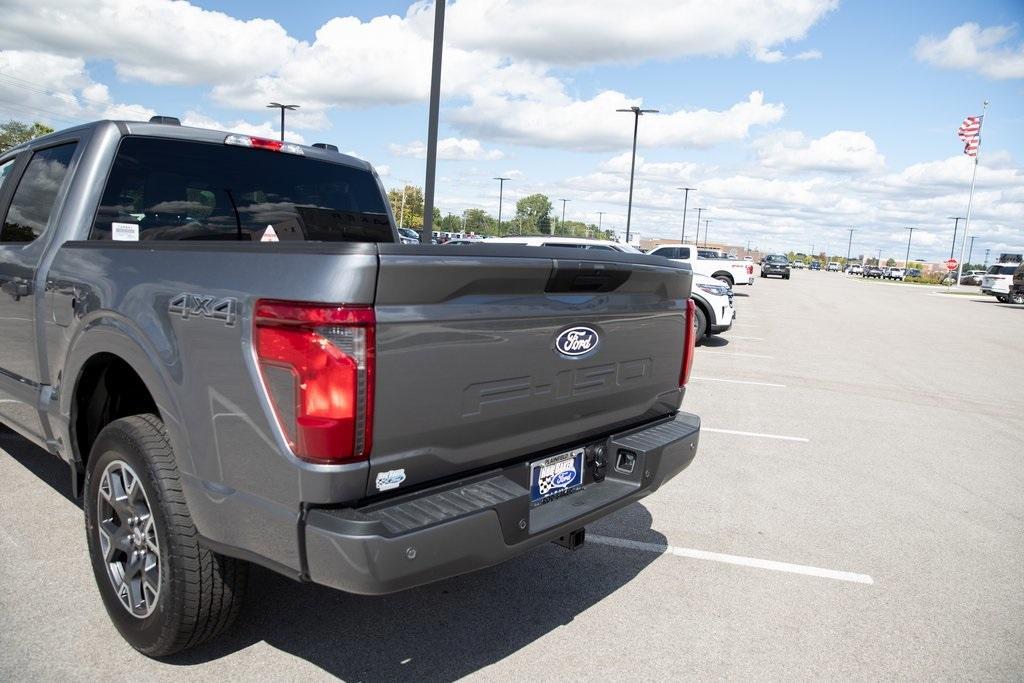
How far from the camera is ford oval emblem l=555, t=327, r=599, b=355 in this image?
2699mm

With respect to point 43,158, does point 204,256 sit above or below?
below

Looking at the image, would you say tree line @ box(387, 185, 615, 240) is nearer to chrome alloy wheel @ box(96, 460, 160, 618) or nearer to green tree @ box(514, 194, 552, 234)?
green tree @ box(514, 194, 552, 234)

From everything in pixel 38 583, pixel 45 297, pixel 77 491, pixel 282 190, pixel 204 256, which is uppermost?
pixel 282 190

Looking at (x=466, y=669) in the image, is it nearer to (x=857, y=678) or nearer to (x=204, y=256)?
(x=857, y=678)

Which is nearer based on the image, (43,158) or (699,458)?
(43,158)

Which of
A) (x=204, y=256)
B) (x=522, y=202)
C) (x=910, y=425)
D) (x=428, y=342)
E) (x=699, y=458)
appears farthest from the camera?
(x=522, y=202)

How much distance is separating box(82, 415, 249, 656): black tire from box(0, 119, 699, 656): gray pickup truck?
0.4 inches

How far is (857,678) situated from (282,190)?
361 centimetres

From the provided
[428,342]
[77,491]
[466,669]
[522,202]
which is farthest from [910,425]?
[522,202]

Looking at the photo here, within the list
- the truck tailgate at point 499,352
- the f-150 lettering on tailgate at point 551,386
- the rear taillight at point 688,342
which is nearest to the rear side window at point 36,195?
the truck tailgate at point 499,352

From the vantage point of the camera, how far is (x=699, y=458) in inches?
231

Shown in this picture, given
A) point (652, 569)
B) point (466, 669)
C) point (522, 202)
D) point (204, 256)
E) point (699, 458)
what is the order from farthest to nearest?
1. point (522, 202)
2. point (699, 458)
3. point (652, 569)
4. point (466, 669)
5. point (204, 256)

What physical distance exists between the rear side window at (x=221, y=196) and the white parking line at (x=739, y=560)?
7.90ft

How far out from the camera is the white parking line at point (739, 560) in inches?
152
